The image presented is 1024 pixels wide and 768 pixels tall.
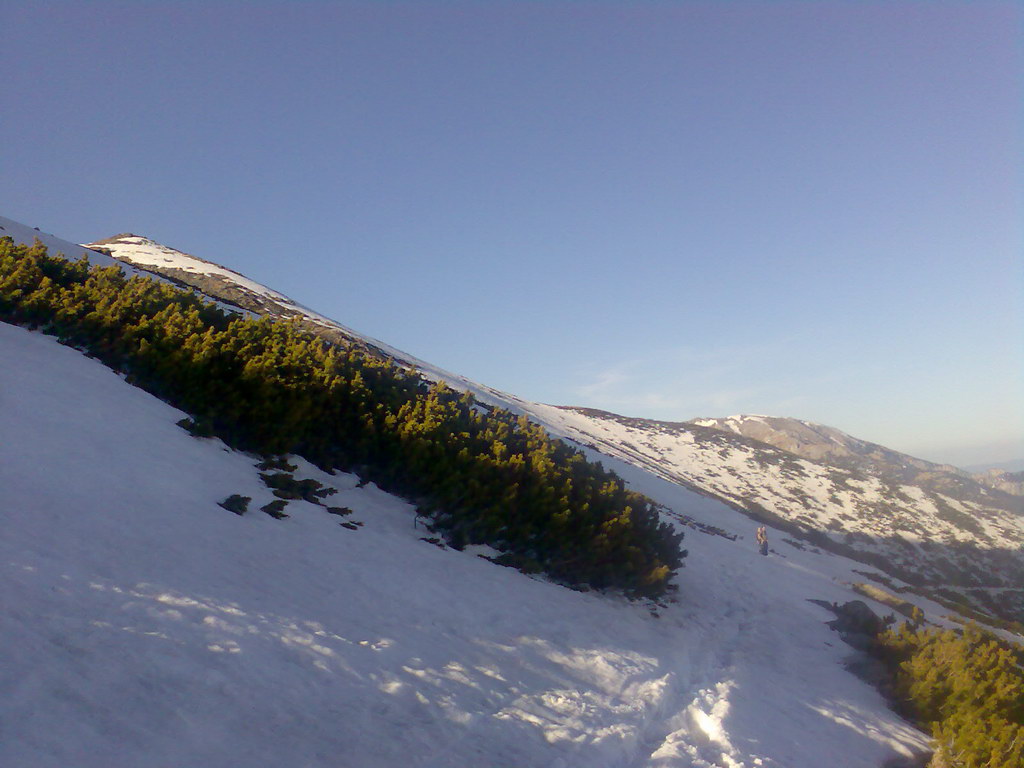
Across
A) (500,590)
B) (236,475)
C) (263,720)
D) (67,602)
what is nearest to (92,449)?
(236,475)

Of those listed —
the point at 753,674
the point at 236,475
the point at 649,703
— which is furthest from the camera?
the point at 236,475

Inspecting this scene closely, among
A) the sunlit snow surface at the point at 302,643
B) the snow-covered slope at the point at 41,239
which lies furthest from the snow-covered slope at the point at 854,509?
the snow-covered slope at the point at 41,239

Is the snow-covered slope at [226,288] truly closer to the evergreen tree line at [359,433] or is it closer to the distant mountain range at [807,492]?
the distant mountain range at [807,492]

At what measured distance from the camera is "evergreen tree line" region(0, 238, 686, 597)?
39.3 ft

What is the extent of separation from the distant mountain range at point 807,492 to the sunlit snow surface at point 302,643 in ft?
38.6

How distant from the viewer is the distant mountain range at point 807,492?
30.5m

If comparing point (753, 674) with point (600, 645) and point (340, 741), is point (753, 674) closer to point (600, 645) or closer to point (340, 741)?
point (600, 645)

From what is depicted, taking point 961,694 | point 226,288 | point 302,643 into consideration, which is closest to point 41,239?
point 226,288

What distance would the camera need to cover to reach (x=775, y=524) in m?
33.2

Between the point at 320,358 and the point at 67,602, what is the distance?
10189 mm

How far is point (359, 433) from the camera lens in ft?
44.1

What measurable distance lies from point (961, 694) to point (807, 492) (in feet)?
125

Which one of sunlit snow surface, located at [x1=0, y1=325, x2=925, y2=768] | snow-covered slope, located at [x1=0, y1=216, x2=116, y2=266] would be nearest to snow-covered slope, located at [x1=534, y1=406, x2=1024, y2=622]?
sunlit snow surface, located at [x1=0, y1=325, x2=925, y2=768]

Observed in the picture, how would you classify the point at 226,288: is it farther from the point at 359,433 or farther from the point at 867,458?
the point at 867,458
